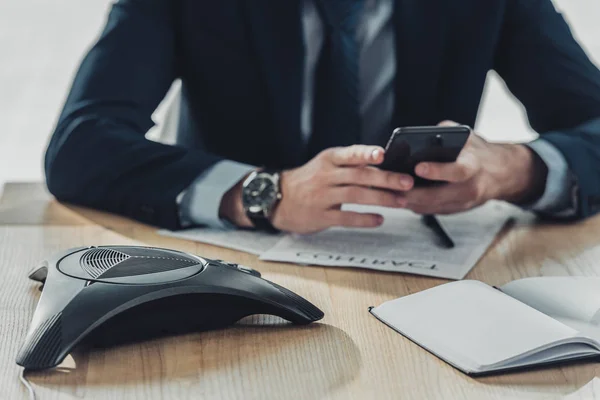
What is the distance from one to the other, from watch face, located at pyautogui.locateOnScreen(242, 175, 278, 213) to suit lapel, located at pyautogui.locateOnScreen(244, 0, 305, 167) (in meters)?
0.35

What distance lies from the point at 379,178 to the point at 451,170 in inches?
4.1

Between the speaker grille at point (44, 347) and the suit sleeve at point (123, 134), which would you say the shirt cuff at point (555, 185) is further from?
the speaker grille at point (44, 347)

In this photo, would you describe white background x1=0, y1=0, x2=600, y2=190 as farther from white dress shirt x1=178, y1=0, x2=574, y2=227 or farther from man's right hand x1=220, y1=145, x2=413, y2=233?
man's right hand x1=220, y1=145, x2=413, y2=233

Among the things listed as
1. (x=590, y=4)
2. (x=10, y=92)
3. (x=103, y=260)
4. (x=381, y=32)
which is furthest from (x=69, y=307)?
(x=590, y=4)

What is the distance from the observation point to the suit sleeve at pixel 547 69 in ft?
5.20

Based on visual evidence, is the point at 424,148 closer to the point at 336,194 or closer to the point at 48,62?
the point at 336,194

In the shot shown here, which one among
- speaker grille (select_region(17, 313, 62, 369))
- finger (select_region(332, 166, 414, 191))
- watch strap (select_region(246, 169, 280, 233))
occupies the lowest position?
watch strap (select_region(246, 169, 280, 233))

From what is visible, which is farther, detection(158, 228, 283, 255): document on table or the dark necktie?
the dark necktie

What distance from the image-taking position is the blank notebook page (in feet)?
2.75

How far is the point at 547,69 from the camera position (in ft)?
5.31

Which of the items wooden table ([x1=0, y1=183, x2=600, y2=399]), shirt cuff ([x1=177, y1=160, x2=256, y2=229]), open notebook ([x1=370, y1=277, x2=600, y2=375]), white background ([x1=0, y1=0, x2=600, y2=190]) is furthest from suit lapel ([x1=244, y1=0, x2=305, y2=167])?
white background ([x1=0, y1=0, x2=600, y2=190])

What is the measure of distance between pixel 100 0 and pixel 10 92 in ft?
2.36

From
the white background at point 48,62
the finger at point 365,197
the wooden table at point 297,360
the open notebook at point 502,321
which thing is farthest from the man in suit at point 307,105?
the white background at point 48,62

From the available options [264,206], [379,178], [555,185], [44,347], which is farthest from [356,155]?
[44,347]
